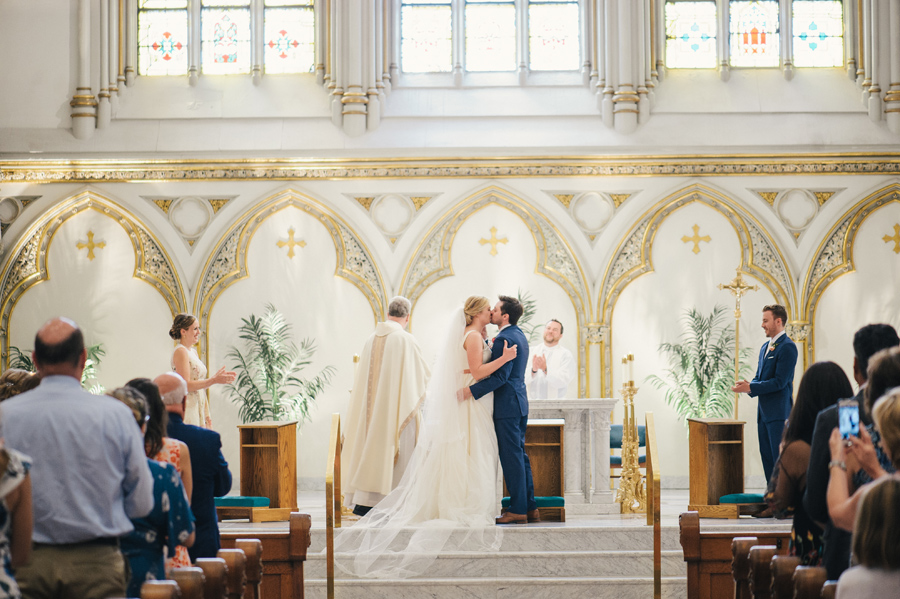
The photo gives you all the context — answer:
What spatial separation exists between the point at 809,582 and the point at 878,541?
0.84m

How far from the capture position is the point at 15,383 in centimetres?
529

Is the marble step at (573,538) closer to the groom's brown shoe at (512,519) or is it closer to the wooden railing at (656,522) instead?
the groom's brown shoe at (512,519)

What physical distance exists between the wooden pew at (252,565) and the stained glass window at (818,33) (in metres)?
9.28

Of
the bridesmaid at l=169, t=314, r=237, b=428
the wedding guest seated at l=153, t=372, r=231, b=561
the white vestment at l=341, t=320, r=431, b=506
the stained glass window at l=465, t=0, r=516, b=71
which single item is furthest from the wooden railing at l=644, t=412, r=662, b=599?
the stained glass window at l=465, t=0, r=516, b=71

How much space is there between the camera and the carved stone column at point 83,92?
37.8ft

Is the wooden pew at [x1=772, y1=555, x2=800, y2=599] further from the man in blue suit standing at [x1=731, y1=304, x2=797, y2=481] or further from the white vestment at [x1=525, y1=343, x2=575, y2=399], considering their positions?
the white vestment at [x1=525, y1=343, x2=575, y2=399]

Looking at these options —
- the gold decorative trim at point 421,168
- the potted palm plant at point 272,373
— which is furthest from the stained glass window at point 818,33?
the potted palm plant at point 272,373

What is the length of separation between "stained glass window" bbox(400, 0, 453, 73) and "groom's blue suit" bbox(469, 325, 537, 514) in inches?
211

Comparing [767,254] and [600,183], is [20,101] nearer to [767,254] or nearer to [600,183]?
[600,183]

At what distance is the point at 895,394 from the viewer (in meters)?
2.91

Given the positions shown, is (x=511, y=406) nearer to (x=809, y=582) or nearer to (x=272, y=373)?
(x=809, y=582)

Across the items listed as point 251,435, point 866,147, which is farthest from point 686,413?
point 251,435

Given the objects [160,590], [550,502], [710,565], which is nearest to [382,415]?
[550,502]

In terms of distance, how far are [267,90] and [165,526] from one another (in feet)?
28.4
